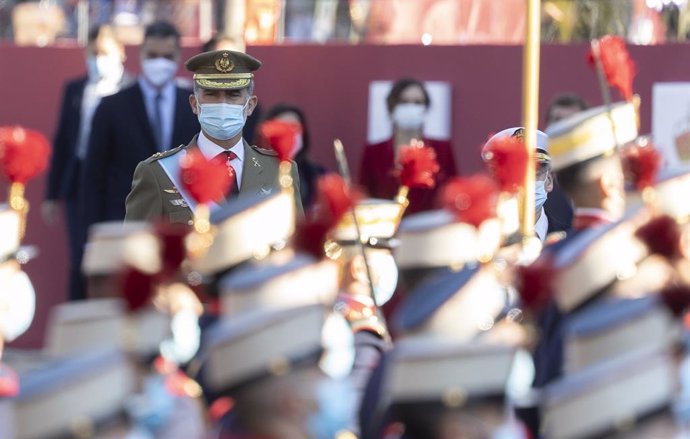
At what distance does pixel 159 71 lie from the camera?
32.9 ft

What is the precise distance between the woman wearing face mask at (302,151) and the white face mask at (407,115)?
45 cm

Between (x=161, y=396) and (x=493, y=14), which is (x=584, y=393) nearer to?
(x=161, y=396)

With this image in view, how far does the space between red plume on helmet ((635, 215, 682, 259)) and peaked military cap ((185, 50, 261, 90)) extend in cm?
242

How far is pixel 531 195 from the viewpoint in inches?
257

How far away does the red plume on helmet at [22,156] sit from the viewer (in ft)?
19.1

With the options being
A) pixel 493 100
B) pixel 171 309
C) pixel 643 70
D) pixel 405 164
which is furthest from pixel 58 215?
pixel 171 309

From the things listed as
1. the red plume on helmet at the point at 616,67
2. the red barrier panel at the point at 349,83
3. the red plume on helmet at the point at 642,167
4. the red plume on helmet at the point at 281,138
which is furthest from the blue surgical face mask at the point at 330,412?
the red barrier panel at the point at 349,83

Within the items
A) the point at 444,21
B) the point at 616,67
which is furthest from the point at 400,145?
the point at 616,67

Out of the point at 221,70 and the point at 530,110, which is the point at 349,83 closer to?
the point at 221,70

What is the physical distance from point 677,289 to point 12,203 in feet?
5.66

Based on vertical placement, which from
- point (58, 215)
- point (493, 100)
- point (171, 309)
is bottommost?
point (58, 215)

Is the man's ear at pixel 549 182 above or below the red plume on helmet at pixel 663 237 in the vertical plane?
below

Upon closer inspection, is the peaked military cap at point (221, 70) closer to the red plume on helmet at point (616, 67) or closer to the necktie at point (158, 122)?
the red plume on helmet at point (616, 67)

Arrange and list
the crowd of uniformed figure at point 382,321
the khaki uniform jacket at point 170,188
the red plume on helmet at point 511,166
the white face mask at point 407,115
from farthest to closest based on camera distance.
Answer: the white face mask at point 407,115
the khaki uniform jacket at point 170,188
the red plume on helmet at point 511,166
the crowd of uniformed figure at point 382,321
